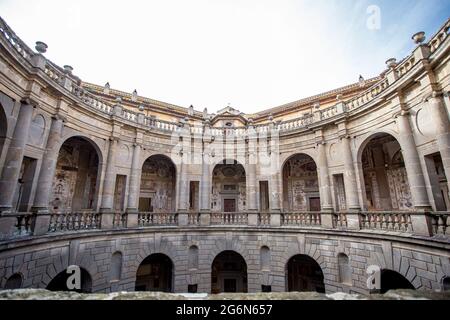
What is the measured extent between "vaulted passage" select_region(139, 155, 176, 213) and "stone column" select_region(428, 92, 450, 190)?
46.5ft

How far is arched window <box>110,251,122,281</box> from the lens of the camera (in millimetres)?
10343

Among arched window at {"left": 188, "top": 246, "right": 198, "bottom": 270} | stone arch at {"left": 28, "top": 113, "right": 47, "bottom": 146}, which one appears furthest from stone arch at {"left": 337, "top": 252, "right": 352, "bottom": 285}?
stone arch at {"left": 28, "top": 113, "right": 47, "bottom": 146}

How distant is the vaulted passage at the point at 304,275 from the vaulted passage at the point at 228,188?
5669mm

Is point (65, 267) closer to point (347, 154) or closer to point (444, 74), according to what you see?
point (347, 154)

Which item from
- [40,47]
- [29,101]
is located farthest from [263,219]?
[40,47]

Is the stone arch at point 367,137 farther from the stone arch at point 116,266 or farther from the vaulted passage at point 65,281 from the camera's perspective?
the vaulted passage at point 65,281

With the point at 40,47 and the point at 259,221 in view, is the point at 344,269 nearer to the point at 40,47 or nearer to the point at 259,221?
the point at 259,221

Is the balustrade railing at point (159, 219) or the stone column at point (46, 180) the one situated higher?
the stone column at point (46, 180)

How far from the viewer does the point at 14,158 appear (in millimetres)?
7180

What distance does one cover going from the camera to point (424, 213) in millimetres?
7441

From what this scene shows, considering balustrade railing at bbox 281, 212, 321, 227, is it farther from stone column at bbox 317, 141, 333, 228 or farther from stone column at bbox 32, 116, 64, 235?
stone column at bbox 32, 116, 64, 235

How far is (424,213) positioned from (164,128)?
1343 cm

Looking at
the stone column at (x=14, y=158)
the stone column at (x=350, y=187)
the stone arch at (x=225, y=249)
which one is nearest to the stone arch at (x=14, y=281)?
the stone column at (x=14, y=158)

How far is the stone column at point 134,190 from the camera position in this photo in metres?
11.4
